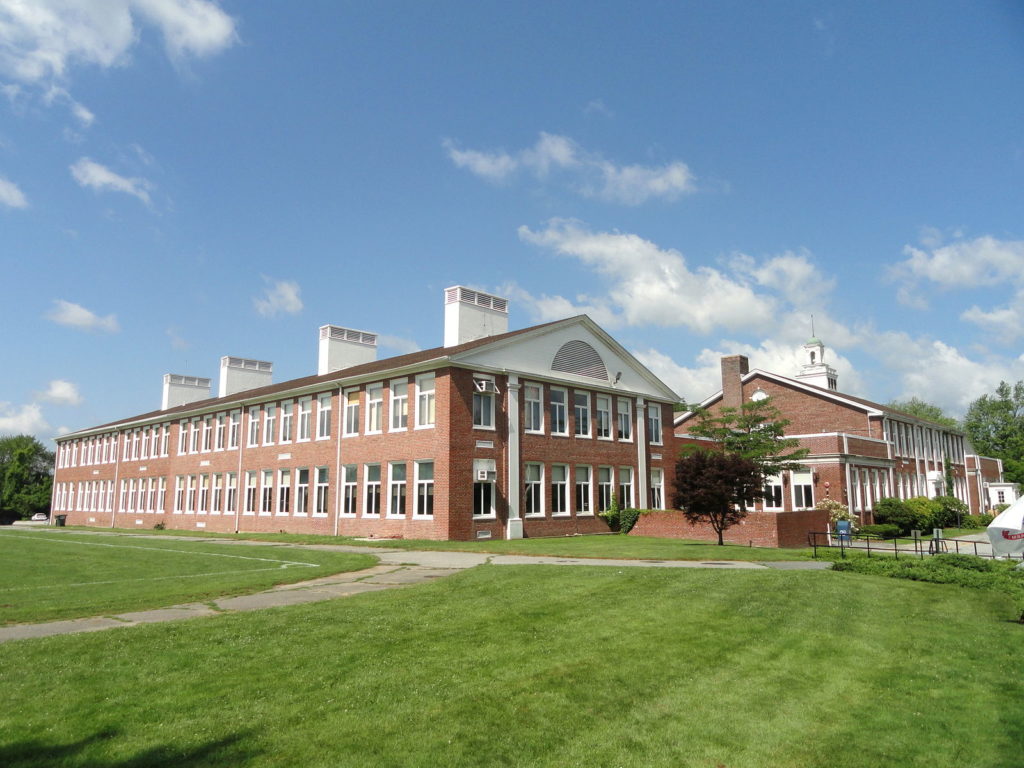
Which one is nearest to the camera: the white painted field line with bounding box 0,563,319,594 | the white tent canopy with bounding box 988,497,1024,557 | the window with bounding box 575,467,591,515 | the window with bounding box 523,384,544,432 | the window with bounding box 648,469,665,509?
the white painted field line with bounding box 0,563,319,594

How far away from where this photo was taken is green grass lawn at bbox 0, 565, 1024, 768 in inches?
231

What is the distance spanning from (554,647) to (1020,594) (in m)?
9.15

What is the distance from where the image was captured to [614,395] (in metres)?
38.3

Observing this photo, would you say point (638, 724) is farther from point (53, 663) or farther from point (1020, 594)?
point (1020, 594)

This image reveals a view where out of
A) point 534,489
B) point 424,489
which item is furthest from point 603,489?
point 424,489

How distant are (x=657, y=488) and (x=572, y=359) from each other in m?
9.27

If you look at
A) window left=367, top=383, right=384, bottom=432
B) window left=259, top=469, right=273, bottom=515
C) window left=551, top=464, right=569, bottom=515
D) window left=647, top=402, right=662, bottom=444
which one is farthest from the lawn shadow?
window left=647, top=402, right=662, bottom=444

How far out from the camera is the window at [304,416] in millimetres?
38188

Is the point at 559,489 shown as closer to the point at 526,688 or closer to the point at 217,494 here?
the point at 217,494

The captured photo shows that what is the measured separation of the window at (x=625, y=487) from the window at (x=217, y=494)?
23016 mm

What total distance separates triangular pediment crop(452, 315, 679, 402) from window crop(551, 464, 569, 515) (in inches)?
161

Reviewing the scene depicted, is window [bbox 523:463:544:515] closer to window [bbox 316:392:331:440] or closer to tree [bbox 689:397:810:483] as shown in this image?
tree [bbox 689:397:810:483]

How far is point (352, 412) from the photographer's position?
35.2 metres

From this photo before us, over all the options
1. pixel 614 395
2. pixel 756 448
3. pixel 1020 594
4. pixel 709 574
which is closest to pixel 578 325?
pixel 614 395
